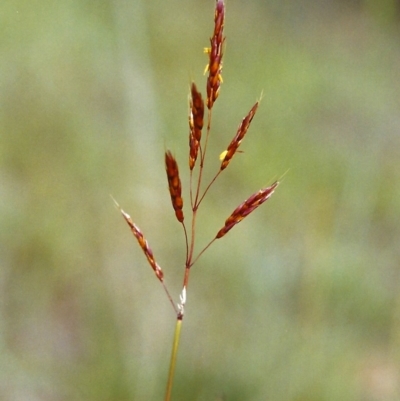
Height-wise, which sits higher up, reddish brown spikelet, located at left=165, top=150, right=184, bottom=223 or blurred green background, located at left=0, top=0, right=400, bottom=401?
blurred green background, located at left=0, top=0, right=400, bottom=401

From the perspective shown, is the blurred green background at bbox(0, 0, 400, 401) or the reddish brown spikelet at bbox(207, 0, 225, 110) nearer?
the reddish brown spikelet at bbox(207, 0, 225, 110)

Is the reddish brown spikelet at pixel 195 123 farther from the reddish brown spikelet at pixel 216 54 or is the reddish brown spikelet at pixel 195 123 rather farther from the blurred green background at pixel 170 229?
the blurred green background at pixel 170 229

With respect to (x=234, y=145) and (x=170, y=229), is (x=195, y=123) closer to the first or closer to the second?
(x=234, y=145)

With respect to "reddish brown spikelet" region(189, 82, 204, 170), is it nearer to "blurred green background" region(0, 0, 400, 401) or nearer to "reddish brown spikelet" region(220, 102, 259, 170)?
"reddish brown spikelet" region(220, 102, 259, 170)

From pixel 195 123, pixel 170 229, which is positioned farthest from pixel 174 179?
pixel 170 229

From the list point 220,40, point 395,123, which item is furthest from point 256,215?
point 220,40

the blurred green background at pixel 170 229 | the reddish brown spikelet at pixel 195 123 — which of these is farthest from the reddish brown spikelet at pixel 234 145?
the blurred green background at pixel 170 229

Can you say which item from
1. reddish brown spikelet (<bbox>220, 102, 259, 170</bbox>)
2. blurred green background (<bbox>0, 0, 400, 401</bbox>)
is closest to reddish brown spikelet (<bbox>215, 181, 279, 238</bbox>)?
reddish brown spikelet (<bbox>220, 102, 259, 170</bbox>)

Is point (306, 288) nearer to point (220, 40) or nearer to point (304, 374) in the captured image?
point (304, 374)
